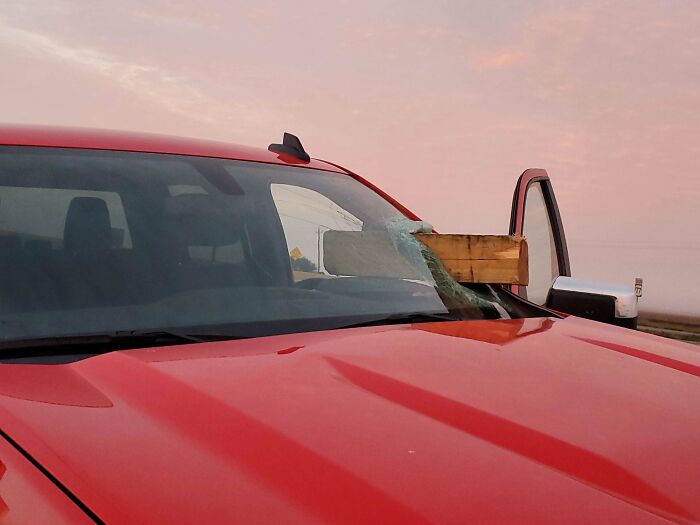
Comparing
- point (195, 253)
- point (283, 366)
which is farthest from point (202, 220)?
point (283, 366)

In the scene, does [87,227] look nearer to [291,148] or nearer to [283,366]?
[283,366]

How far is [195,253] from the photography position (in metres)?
2.04

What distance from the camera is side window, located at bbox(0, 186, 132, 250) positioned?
195cm

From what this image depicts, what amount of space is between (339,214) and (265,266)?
1.29ft

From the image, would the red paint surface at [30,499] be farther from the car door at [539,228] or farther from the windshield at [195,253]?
the car door at [539,228]

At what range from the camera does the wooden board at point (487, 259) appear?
8.09 ft

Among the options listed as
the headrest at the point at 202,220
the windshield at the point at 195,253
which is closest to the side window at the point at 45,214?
the windshield at the point at 195,253

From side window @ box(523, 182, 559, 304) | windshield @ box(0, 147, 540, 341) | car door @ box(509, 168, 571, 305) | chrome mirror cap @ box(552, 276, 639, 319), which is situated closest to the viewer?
windshield @ box(0, 147, 540, 341)

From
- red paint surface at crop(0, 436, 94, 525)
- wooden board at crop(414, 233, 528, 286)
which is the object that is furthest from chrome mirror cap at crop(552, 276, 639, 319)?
red paint surface at crop(0, 436, 94, 525)

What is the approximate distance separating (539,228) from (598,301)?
1.13 metres

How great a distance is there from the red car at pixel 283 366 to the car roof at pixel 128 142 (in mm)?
14

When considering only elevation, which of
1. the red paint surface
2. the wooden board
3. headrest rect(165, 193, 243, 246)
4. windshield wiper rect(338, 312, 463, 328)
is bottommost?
the red paint surface

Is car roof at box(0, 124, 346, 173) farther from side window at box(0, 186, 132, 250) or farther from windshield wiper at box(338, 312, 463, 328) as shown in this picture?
windshield wiper at box(338, 312, 463, 328)

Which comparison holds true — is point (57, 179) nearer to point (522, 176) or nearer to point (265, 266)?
point (265, 266)
